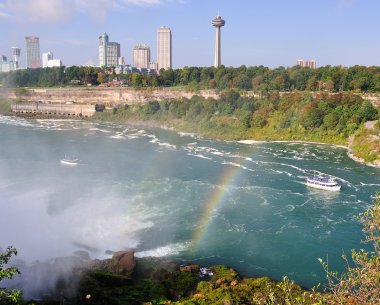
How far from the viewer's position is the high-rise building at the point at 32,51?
15575 cm

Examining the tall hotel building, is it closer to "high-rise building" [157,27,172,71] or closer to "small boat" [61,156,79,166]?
"high-rise building" [157,27,172,71]

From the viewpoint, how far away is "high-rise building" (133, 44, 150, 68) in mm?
173875

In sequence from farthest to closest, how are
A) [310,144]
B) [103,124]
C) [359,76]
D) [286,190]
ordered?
[103,124] < [359,76] < [310,144] < [286,190]

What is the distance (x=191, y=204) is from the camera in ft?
78.3

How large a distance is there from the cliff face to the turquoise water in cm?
2444

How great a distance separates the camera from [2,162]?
33.1 metres

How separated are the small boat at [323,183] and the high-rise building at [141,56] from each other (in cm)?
15302

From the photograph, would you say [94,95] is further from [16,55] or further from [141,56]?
[141,56]

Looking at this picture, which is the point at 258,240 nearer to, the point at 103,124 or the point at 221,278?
the point at 221,278

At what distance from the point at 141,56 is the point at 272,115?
134 meters

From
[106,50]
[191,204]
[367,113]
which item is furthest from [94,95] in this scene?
[106,50]

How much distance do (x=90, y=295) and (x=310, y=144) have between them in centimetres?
3278

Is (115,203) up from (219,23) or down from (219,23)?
down

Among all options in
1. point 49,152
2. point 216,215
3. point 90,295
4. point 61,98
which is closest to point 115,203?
point 216,215
